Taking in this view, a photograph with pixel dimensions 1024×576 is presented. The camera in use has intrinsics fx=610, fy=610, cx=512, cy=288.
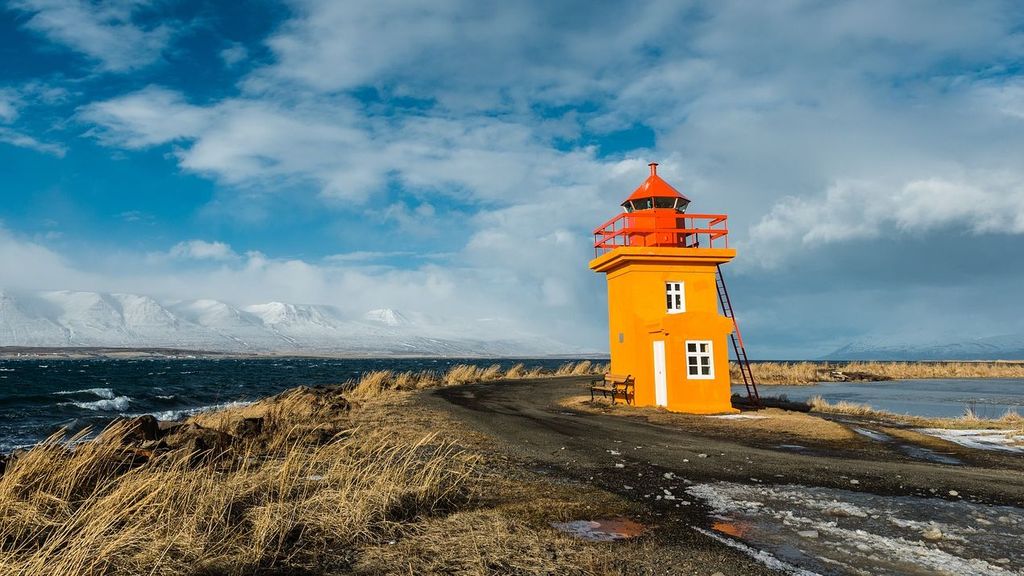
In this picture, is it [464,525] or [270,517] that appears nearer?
[270,517]

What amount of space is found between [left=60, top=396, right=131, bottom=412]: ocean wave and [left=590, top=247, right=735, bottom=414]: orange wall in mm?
24307

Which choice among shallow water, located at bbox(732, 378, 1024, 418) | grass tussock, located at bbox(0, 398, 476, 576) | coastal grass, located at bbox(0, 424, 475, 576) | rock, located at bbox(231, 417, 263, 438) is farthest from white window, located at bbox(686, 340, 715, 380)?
coastal grass, located at bbox(0, 424, 475, 576)

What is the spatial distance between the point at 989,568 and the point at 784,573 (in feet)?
6.05

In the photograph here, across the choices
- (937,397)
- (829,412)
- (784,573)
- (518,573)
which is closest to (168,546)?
(518,573)

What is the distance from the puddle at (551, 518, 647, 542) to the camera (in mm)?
6090

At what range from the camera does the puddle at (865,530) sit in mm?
5395

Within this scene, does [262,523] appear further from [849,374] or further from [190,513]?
[849,374]

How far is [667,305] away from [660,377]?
8.28ft

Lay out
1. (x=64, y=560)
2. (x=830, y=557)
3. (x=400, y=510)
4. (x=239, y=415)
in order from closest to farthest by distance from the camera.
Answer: (x=64, y=560)
(x=830, y=557)
(x=400, y=510)
(x=239, y=415)

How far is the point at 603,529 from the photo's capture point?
20.9 ft

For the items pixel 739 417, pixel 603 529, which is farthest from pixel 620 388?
pixel 603 529

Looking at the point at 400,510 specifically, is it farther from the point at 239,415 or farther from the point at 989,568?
the point at 239,415

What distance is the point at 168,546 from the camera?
479 cm

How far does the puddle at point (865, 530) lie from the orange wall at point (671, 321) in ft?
36.6
